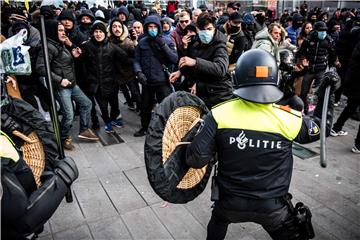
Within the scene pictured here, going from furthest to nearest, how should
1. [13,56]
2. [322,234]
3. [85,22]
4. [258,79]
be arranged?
1. [85,22]
2. [13,56]
3. [322,234]
4. [258,79]

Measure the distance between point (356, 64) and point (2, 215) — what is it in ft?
17.1

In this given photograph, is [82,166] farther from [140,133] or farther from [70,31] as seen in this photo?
[70,31]

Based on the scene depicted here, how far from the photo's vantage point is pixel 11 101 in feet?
10.3

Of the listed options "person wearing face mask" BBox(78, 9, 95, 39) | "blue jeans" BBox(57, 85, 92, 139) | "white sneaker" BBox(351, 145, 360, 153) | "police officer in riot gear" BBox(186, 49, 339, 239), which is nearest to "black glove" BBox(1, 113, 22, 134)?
"police officer in riot gear" BBox(186, 49, 339, 239)

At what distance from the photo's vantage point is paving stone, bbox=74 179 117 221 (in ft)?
11.3

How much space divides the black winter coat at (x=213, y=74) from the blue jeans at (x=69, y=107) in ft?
6.37

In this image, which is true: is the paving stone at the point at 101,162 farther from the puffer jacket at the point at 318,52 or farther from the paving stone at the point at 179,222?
the puffer jacket at the point at 318,52

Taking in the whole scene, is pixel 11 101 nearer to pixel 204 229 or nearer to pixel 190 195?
pixel 190 195

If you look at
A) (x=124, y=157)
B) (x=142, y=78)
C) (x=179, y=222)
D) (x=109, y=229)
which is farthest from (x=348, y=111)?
(x=109, y=229)

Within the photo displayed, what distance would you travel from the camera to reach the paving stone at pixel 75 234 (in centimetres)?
309

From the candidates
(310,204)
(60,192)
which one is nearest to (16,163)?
(60,192)

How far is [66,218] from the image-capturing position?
3.38 metres

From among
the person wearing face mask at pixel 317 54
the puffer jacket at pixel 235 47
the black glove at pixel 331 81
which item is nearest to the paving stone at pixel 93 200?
the black glove at pixel 331 81

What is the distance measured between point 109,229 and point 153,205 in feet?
1.89
